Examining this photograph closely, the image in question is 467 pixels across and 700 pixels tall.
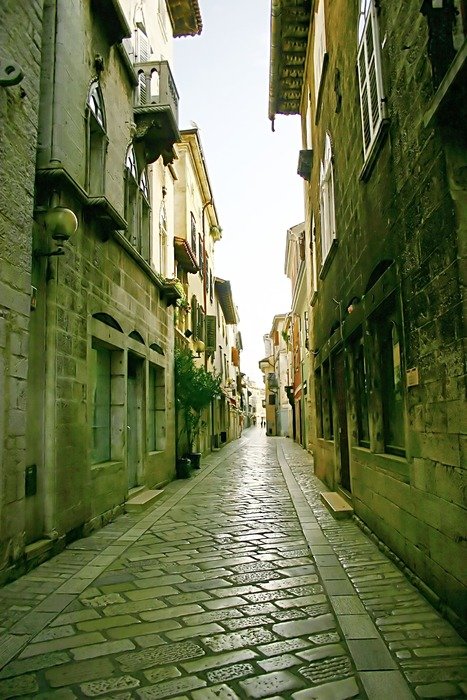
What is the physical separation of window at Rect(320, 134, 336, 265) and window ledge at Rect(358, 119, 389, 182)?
10.1 feet

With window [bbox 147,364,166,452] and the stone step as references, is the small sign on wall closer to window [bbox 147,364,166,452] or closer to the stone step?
the stone step

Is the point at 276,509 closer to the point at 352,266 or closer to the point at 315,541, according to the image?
the point at 315,541

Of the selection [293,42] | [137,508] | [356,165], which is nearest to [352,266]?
[356,165]

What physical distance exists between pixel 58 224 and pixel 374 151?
11.2 feet

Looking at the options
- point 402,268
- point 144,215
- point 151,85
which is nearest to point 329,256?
point 144,215

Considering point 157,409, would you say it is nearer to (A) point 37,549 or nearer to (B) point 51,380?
(B) point 51,380

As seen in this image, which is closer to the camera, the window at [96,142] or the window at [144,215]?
the window at [96,142]

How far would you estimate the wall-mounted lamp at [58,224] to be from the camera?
580cm

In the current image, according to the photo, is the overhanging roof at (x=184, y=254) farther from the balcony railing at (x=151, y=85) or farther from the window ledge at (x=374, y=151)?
the window ledge at (x=374, y=151)

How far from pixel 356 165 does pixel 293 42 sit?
8678 mm

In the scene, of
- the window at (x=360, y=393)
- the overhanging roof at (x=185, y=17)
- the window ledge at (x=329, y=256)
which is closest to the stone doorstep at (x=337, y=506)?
the window at (x=360, y=393)

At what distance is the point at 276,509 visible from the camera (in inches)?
333

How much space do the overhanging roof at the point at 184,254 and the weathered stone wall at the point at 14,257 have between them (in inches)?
389

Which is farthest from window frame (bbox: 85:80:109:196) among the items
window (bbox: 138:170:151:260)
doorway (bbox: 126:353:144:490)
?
doorway (bbox: 126:353:144:490)
